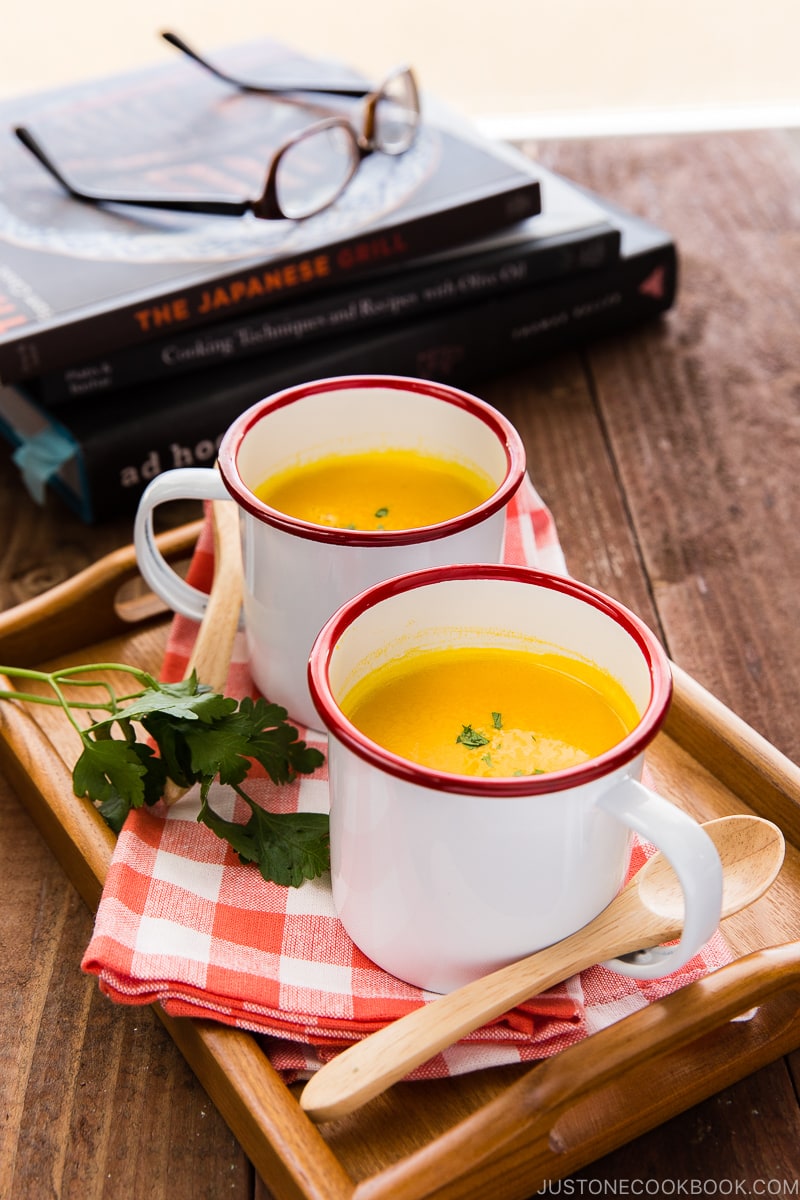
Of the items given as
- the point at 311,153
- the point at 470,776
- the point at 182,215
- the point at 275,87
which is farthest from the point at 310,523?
the point at 275,87

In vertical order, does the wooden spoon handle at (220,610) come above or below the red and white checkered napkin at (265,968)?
above

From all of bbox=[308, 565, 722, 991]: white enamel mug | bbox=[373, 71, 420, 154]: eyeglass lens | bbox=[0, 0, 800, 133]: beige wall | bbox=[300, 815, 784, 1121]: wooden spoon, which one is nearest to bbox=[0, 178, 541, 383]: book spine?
bbox=[373, 71, 420, 154]: eyeglass lens

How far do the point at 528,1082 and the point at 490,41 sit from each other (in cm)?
274

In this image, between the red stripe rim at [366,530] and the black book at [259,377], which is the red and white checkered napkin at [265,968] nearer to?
the red stripe rim at [366,530]

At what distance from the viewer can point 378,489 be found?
0.81 metres

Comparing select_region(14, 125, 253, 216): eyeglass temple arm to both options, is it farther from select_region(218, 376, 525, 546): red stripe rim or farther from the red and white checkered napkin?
the red and white checkered napkin

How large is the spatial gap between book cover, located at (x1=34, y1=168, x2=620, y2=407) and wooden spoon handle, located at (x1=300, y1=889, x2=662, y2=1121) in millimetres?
636

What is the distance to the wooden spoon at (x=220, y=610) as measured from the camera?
792 millimetres

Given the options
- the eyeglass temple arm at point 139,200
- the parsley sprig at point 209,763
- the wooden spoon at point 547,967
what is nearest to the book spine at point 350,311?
the eyeglass temple arm at point 139,200

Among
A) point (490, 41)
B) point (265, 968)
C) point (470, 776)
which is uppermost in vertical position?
point (470, 776)

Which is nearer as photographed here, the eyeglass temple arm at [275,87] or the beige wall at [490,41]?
the eyeglass temple arm at [275,87]

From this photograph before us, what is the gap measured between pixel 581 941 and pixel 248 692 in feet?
0.94

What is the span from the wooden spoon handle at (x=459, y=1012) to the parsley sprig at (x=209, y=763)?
0.12 metres

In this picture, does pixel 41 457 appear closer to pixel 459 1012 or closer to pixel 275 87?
pixel 275 87
